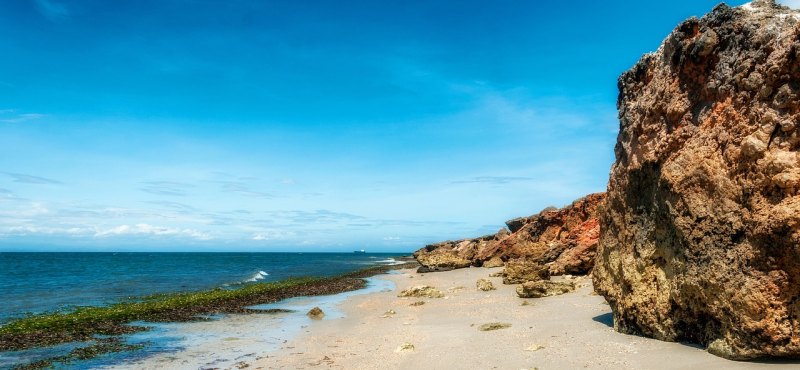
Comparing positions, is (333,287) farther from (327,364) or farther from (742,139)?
(742,139)

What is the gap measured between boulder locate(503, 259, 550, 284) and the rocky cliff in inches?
7.4

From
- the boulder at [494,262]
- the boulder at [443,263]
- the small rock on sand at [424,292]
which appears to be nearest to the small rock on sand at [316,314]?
the small rock on sand at [424,292]

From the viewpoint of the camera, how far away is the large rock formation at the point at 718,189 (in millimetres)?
7918

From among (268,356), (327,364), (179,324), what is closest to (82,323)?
(179,324)

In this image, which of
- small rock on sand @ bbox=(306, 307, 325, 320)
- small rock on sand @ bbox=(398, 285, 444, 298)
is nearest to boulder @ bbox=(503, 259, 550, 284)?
small rock on sand @ bbox=(398, 285, 444, 298)

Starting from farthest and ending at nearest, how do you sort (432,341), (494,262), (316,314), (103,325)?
(494,262) < (316,314) < (103,325) < (432,341)

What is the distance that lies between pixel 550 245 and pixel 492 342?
24707 mm

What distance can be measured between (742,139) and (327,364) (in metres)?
10.3

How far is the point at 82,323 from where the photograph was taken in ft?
71.4

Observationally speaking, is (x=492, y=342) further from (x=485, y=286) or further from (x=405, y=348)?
(x=485, y=286)

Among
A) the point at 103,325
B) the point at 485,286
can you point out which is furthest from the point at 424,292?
the point at 103,325

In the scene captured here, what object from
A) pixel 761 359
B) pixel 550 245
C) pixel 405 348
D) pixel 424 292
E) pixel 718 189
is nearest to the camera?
pixel 761 359

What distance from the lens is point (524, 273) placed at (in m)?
26.5

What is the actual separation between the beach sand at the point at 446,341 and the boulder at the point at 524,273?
249cm
